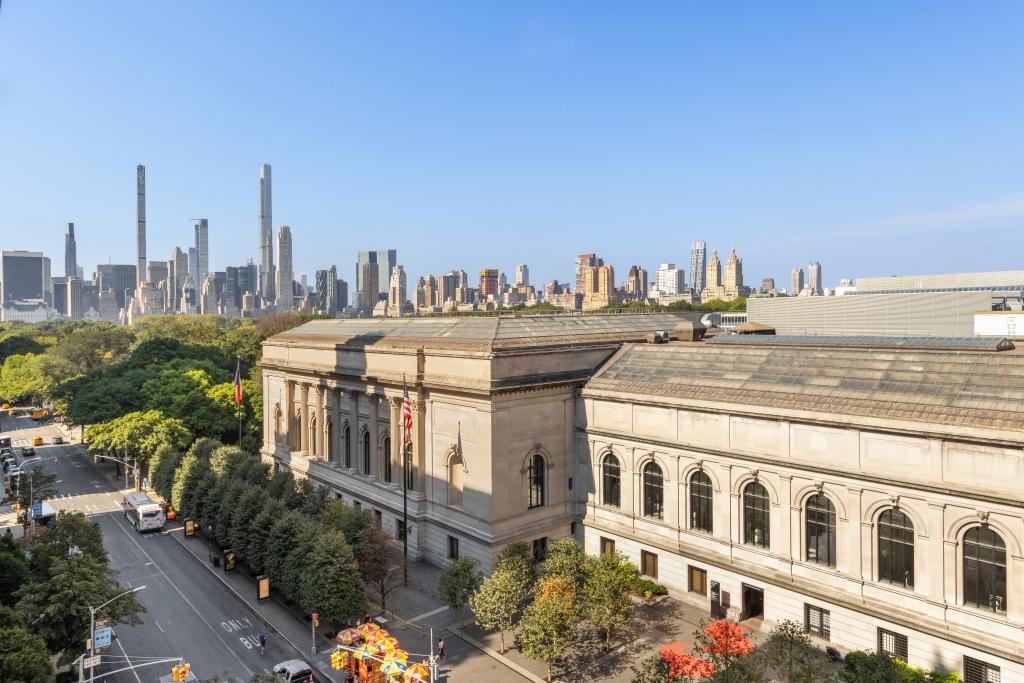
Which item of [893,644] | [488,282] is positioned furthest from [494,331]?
[488,282]

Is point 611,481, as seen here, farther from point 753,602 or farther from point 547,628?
point 547,628

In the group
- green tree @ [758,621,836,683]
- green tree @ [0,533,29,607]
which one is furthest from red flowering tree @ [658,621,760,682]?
green tree @ [0,533,29,607]

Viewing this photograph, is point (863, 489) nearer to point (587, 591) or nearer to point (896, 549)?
point (896, 549)

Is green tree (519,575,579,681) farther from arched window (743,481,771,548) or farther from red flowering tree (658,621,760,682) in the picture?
arched window (743,481,771,548)

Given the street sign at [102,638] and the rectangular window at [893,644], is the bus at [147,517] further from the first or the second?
the rectangular window at [893,644]

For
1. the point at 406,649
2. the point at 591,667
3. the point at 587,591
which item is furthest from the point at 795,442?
the point at 406,649

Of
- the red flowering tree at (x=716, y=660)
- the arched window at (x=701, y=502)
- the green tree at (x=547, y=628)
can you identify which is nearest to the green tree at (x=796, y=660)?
the red flowering tree at (x=716, y=660)

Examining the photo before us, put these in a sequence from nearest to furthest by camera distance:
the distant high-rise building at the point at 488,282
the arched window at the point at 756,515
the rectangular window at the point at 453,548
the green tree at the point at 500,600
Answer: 1. the green tree at the point at 500,600
2. the arched window at the point at 756,515
3. the rectangular window at the point at 453,548
4. the distant high-rise building at the point at 488,282
